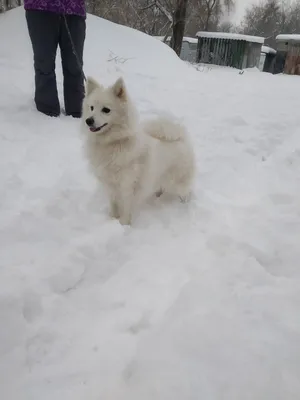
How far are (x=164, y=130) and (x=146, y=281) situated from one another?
1281mm

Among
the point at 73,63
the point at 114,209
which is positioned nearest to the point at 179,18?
the point at 73,63

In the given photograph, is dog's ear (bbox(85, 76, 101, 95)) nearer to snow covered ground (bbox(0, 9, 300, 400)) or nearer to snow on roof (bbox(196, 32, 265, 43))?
snow covered ground (bbox(0, 9, 300, 400))

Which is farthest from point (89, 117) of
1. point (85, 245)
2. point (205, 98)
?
point (205, 98)

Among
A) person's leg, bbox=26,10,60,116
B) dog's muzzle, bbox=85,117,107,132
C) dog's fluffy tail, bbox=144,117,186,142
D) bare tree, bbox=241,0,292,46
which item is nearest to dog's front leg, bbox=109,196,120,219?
dog's muzzle, bbox=85,117,107,132

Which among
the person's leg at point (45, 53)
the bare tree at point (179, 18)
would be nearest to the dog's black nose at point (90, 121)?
the person's leg at point (45, 53)

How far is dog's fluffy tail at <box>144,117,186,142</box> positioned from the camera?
8.56ft

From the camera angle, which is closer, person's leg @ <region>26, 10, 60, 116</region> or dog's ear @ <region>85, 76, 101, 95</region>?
→ dog's ear @ <region>85, 76, 101, 95</region>

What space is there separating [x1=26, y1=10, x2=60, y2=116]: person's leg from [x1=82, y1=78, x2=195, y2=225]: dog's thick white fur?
152 centimetres

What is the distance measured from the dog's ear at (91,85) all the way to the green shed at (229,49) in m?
18.0

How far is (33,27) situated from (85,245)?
2665 millimetres

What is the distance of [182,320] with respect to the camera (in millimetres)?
1493

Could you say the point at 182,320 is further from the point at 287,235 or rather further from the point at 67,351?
the point at 287,235

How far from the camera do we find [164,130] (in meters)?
2.60

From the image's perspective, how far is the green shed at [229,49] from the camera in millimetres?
18125
